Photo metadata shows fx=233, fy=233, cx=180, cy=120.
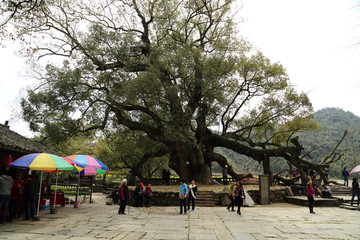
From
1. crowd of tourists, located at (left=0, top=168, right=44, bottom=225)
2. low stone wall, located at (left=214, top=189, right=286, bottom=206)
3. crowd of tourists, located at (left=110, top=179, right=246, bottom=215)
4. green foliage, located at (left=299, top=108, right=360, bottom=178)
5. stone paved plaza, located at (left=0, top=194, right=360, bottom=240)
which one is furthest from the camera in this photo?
green foliage, located at (left=299, top=108, right=360, bottom=178)

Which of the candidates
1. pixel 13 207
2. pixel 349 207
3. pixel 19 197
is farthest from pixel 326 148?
pixel 13 207

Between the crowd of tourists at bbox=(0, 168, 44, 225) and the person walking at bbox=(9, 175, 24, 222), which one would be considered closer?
the crowd of tourists at bbox=(0, 168, 44, 225)

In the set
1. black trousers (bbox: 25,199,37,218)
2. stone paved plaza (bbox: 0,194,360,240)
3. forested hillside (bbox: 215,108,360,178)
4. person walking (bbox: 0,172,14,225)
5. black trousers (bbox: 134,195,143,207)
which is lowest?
black trousers (bbox: 134,195,143,207)

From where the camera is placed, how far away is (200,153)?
20547 millimetres

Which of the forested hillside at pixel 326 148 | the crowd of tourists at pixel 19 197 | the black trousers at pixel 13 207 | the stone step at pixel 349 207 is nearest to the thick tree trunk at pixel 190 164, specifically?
the stone step at pixel 349 207

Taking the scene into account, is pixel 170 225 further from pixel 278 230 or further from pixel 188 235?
pixel 278 230

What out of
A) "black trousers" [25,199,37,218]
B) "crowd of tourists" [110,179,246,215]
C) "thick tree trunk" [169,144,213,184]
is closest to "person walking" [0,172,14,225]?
"black trousers" [25,199,37,218]

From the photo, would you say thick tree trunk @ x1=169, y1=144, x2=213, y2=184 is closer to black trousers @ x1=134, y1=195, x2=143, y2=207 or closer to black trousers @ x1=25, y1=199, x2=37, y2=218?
black trousers @ x1=134, y1=195, x2=143, y2=207

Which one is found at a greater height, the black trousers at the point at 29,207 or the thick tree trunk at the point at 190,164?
the thick tree trunk at the point at 190,164

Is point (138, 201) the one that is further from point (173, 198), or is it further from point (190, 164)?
point (190, 164)

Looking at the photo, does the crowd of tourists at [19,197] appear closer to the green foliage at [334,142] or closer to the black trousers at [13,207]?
the black trousers at [13,207]

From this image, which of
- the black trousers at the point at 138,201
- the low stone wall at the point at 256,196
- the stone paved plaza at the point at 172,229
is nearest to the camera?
the stone paved plaza at the point at 172,229

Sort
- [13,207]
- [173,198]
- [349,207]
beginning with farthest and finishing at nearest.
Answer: [173,198]
[349,207]
[13,207]

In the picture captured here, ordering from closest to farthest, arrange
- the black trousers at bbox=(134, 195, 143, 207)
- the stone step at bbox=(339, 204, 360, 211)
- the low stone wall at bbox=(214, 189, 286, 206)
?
1. the stone step at bbox=(339, 204, 360, 211)
2. the black trousers at bbox=(134, 195, 143, 207)
3. the low stone wall at bbox=(214, 189, 286, 206)
